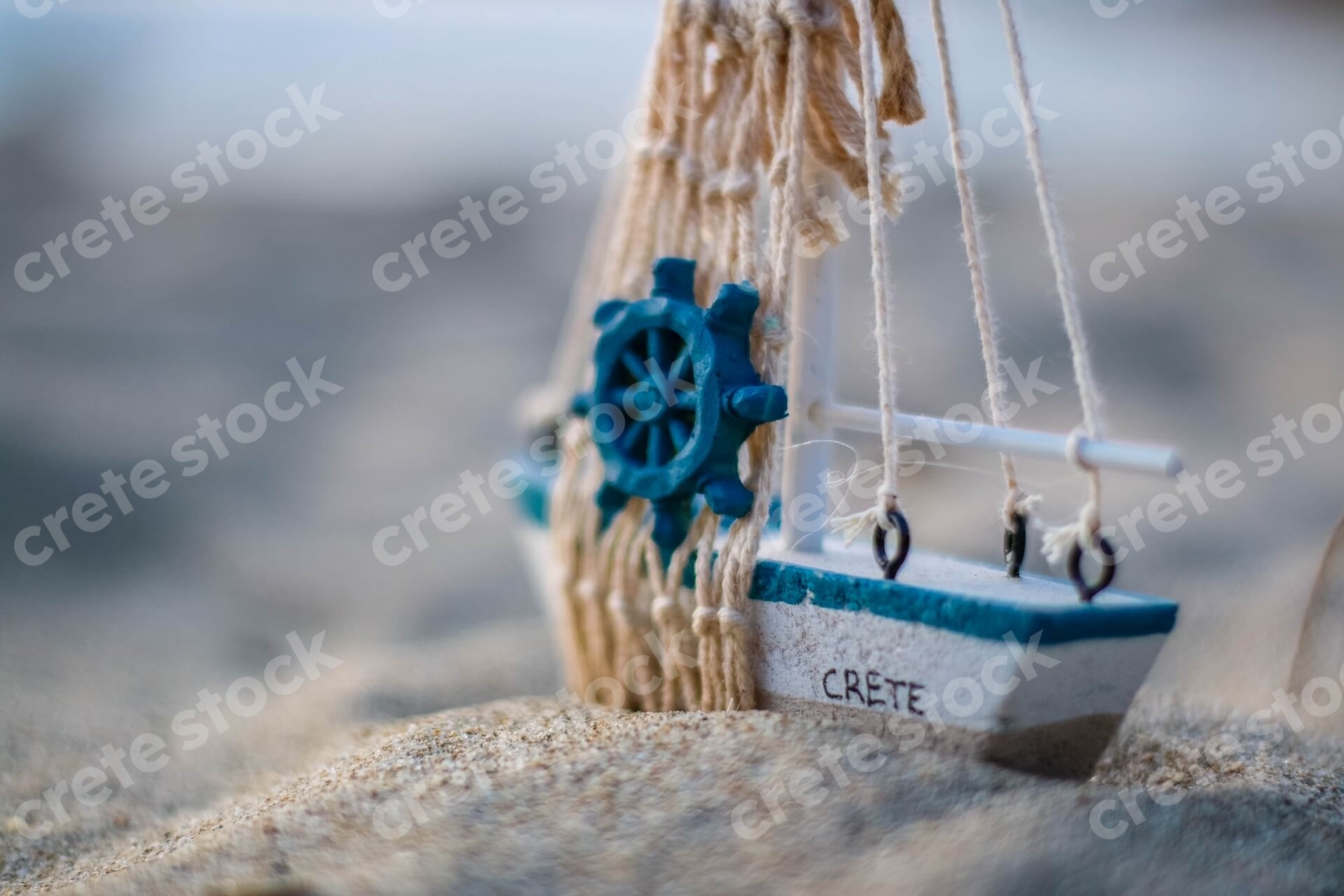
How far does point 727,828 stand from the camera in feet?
3.76

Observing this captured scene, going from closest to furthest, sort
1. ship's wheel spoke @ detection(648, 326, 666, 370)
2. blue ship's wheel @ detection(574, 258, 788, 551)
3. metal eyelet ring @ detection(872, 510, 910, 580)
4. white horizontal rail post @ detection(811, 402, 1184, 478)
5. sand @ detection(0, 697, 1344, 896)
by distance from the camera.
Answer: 1. sand @ detection(0, 697, 1344, 896)
2. white horizontal rail post @ detection(811, 402, 1184, 478)
3. metal eyelet ring @ detection(872, 510, 910, 580)
4. blue ship's wheel @ detection(574, 258, 788, 551)
5. ship's wheel spoke @ detection(648, 326, 666, 370)

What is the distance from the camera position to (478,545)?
17.4ft

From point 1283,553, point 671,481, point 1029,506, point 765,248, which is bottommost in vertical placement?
point 1283,553

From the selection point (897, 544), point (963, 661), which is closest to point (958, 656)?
point (963, 661)

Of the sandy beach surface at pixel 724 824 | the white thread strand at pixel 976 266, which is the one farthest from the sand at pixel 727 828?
the white thread strand at pixel 976 266

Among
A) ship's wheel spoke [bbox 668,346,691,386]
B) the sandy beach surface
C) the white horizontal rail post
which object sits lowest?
the sandy beach surface

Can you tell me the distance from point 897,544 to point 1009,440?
0.19 metres

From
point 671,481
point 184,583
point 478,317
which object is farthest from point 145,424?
point 671,481

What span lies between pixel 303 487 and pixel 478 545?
1.40 m

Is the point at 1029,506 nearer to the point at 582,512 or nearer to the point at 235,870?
the point at 582,512

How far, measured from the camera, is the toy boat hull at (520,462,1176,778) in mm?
1256

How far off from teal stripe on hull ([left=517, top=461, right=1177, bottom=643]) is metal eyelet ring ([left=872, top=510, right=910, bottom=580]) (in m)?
0.02

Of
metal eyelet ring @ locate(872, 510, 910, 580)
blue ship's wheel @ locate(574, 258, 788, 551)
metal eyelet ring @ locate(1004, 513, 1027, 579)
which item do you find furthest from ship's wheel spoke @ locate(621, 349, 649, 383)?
metal eyelet ring @ locate(1004, 513, 1027, 579)

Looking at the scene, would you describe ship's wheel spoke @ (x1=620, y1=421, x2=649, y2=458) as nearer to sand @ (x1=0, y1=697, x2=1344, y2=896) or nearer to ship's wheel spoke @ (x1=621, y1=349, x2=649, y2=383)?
ship's wheel spoke @ (x1=621, y1=349, x2=649, y2=383)
